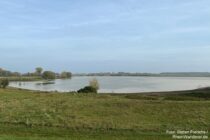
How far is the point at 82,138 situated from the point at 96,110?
22.0ft

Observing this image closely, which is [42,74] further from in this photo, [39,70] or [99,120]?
[99,120]

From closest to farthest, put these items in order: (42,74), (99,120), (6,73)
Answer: (99,120) → (42,74) → (6,73)

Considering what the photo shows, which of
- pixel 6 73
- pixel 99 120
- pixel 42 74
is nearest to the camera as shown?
pixel 99 120

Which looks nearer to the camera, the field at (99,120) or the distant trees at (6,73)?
the field at (99,120)

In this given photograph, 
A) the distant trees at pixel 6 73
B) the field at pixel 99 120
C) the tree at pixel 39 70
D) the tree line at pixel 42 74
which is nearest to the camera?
the field at pixel 99 120

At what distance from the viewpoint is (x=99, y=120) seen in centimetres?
1800

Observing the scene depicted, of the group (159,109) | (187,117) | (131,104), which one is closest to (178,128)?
Answer: (187,117)

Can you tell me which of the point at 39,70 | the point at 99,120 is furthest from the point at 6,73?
the point at 99,120

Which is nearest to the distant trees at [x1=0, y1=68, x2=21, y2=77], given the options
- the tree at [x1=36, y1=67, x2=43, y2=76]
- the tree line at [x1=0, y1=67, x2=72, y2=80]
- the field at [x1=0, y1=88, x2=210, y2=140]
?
the tree line at [x1=0, y1=67, x2=72, y2=80]

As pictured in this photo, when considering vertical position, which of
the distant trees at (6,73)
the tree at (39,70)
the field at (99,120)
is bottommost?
the field at (99,120)

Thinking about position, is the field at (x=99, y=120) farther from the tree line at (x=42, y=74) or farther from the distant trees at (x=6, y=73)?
the distant trees at (x=6, y=73)

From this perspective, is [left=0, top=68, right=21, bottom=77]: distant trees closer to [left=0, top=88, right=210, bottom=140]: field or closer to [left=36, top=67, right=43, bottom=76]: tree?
[left=36, top=67, right=43, bottom=76]: tree

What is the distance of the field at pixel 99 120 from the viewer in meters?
15.0

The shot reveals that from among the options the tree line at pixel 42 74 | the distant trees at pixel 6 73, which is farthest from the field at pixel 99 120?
the distant trees at pixel 6 73
